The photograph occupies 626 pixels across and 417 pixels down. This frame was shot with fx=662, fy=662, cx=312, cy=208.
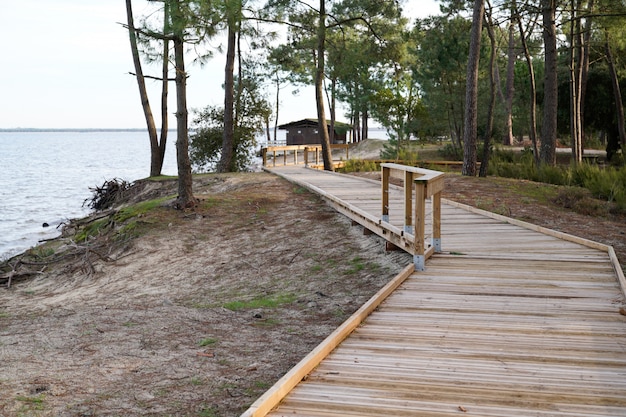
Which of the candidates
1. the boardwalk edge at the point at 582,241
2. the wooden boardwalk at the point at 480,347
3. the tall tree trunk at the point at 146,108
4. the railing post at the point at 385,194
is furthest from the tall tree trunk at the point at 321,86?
the wooden boardwalk at the point at 480,347

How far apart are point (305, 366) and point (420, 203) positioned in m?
3.10

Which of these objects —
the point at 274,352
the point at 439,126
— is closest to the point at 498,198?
the point at 274,352

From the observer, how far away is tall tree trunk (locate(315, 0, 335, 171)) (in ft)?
66.9

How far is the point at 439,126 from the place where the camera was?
42562 millimetres

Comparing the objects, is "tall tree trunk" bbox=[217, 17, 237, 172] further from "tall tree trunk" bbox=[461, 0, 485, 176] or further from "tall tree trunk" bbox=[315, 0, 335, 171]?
"tall tree trunk" bbox=[461, 0, 485, 176]

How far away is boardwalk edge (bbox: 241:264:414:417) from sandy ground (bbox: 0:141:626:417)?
33.2 inches

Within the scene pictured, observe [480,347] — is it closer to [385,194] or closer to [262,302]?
[262,302]

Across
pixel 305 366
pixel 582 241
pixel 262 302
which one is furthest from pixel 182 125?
pixel 305 366

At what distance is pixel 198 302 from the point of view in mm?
8281

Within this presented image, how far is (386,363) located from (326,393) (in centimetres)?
63

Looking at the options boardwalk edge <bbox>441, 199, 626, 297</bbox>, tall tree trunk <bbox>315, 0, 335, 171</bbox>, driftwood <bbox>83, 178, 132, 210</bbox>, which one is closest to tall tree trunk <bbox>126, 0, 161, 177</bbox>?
driftwood <bbox>83, 178, 132, 210</bbox>

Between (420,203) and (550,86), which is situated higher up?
(550,86)

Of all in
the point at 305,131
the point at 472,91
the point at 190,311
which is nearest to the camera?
the point at 190,311

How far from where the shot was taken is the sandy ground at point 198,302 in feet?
16.4
